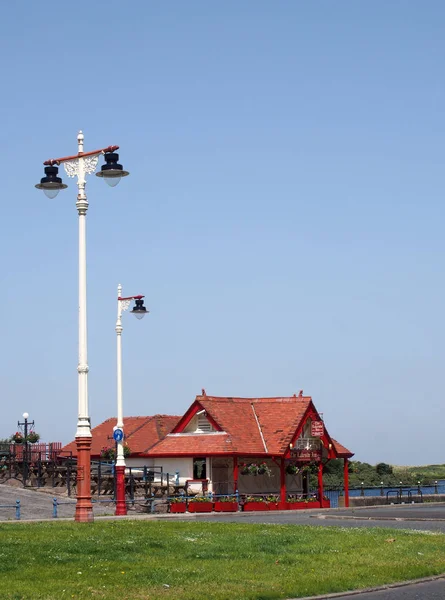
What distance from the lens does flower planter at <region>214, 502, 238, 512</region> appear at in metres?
47.2

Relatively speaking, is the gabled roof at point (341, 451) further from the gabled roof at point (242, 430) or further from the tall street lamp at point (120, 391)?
the tall street lamp at point (120, 391)

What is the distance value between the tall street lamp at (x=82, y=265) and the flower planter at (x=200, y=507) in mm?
19968

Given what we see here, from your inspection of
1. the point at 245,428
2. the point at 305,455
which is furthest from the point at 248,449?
the point at 305,455

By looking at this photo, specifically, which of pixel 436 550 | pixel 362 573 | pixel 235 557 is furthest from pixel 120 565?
pixel 436 550

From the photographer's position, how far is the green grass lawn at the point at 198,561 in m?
15.2

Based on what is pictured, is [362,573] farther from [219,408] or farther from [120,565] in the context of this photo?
[219,408]

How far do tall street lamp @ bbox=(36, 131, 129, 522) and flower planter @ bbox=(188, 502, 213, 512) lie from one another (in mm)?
19968

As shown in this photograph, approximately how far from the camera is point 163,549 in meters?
19.8

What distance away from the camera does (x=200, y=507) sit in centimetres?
4653

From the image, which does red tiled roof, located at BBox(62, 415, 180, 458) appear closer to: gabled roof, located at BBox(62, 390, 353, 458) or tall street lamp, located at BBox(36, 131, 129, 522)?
gabled roof, located at BBox(62, 390, 353, 458)

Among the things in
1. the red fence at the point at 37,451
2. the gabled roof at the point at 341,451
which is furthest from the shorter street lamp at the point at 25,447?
the gabled roof at the point at 341,451

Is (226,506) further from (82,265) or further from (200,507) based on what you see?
(82,265)

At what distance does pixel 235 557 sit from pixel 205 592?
409 centimetres

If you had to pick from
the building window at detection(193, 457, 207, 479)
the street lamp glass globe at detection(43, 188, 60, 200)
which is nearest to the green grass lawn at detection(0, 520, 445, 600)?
the street lamp glass globe at detection(43, 188, 60, 200)
